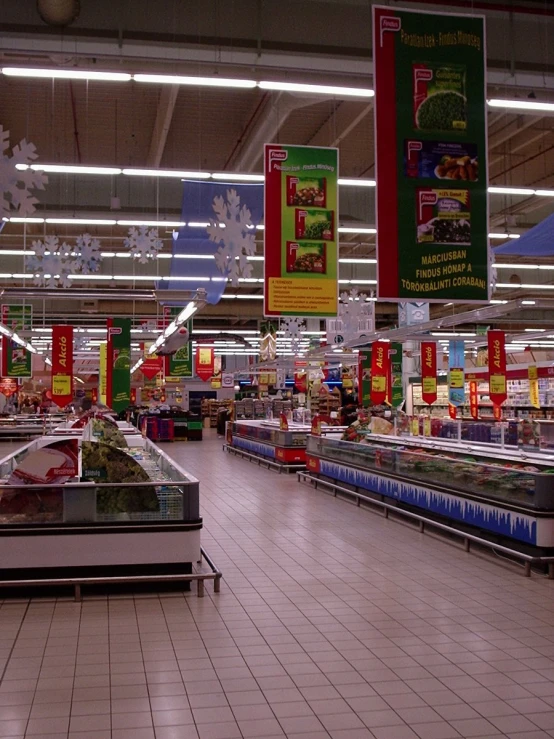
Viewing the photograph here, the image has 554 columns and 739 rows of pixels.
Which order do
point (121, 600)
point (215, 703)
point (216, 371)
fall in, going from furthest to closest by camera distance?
point (216, 371), point (121, 600), point (215, 703)

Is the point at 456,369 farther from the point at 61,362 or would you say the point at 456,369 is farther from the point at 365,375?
the point at 61,362

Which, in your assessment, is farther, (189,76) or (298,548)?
(298,548)

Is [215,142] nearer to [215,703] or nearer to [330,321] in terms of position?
[330,321]

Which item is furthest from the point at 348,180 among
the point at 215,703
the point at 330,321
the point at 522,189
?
the point at 330,321

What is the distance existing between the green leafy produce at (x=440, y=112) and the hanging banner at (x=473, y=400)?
2078 cm

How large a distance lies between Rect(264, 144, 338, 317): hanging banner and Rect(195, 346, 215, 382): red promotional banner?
73.8 feet

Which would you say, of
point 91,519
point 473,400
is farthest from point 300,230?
point 473,400

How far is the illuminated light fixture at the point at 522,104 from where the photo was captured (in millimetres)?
7344

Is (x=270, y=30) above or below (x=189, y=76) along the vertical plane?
above

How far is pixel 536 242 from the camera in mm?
10891

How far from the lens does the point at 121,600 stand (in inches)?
277

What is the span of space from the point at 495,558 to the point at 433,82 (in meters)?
5.52

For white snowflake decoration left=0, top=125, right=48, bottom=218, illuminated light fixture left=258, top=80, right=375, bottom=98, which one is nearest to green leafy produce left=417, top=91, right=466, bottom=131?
illuminated light fixture left=258, top=80, right=375, bottom=98

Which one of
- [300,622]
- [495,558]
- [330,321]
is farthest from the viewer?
[330,321]
